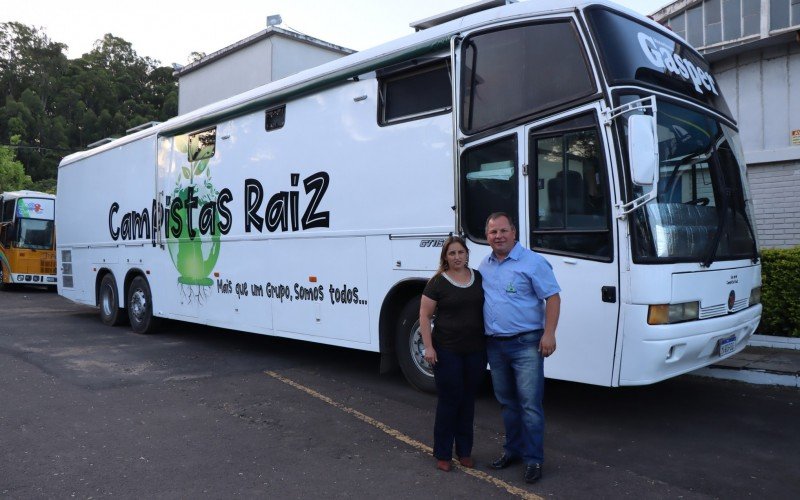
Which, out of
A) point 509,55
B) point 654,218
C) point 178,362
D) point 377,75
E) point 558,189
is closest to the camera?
point 654,218

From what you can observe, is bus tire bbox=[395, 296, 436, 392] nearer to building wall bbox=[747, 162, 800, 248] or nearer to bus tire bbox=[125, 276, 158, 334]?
bus tire bbox=[125, 276, 158, 334]

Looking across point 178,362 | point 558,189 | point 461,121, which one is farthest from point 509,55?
point 178,362

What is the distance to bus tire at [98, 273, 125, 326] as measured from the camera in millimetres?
11820

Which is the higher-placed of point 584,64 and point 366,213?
point 584,64

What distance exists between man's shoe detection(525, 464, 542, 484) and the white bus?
3.26 ft

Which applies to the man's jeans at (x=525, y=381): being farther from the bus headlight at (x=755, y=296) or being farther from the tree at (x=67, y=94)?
the tree at (x=67, y=94)

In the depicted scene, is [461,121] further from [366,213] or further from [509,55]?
[366,213]

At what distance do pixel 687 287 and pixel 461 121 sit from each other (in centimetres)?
238

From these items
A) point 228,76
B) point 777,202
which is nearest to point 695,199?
point 777,202

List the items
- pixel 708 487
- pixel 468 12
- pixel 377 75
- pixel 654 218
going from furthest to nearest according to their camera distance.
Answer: pixel 377 75 → pixel 468 12 → pixel 654 218 → pixel 708 487

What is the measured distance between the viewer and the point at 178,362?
8.42 metres

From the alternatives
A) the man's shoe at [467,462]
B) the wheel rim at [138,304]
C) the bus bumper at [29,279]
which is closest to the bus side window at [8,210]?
the bus bumper at [29,279]

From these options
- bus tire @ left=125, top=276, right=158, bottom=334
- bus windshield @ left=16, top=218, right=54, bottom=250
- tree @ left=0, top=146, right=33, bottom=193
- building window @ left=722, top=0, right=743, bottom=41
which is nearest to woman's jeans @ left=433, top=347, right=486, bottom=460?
bus tire @ left=125, top=276, right=158, bottom=334

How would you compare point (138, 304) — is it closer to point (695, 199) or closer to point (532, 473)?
point (532, 473)
